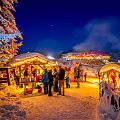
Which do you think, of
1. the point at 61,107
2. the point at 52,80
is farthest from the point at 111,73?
the point at 61,107

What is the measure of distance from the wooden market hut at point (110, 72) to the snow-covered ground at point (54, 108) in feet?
18.6

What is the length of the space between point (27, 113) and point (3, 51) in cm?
819

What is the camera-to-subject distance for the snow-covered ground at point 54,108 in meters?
11.7

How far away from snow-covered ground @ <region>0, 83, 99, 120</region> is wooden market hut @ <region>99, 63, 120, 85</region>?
224 inches

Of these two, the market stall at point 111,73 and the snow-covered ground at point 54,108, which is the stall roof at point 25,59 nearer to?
the snow-covered ground at point 54,108

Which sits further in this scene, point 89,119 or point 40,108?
point 40,108

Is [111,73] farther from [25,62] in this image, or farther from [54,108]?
[54,108]

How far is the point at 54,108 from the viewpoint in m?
13.5

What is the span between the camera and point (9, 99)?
15672mm

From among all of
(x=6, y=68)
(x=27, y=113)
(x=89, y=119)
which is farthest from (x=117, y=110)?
(x=6, y=68)

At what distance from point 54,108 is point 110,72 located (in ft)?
34.0

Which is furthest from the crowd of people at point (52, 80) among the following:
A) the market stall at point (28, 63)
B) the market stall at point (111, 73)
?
the market stall at point (111, 73)

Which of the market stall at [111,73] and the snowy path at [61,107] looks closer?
the snowy path at [61,107]

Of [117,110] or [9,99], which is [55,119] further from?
[9,99]
